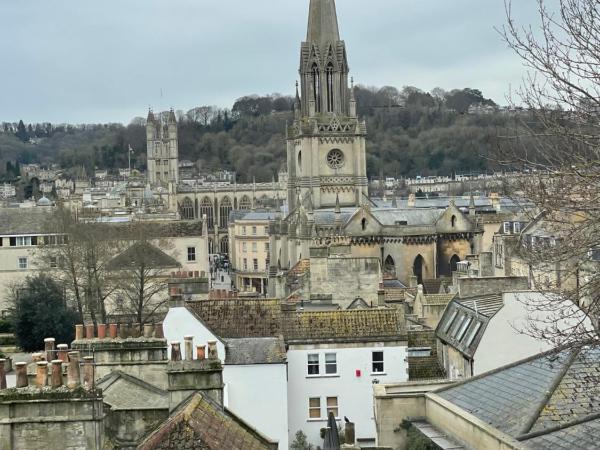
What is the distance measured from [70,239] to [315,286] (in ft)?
64.8

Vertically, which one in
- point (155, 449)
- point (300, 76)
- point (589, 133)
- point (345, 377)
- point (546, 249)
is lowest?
point (345, 377)

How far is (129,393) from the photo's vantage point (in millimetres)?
15898

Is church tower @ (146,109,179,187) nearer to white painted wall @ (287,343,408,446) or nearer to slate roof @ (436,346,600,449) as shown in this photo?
white painted wall @ (287,343,408,446)

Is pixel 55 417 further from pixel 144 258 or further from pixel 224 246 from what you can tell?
pixel 224 246

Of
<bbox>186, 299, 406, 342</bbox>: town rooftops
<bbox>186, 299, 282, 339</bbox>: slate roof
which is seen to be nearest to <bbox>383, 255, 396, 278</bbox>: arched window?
<bbox>186, 299, 406, 342</bbox>: town rooftops

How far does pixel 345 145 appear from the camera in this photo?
80062 millimetres

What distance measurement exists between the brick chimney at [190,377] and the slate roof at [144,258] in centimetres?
4033

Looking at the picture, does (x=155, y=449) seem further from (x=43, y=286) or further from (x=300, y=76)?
(x=300, y=76)

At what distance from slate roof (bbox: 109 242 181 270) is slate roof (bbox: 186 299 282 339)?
24858mm

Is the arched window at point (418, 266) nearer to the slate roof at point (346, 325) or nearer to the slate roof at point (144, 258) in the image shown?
the slate roof at point (144, 258)

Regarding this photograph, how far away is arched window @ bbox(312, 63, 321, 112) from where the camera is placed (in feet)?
265

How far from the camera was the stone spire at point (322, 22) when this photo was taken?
80438 mm

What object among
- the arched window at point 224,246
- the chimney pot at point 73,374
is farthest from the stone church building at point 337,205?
the arched window at point 224,246

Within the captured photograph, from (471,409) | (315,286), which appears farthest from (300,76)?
(471,409)
